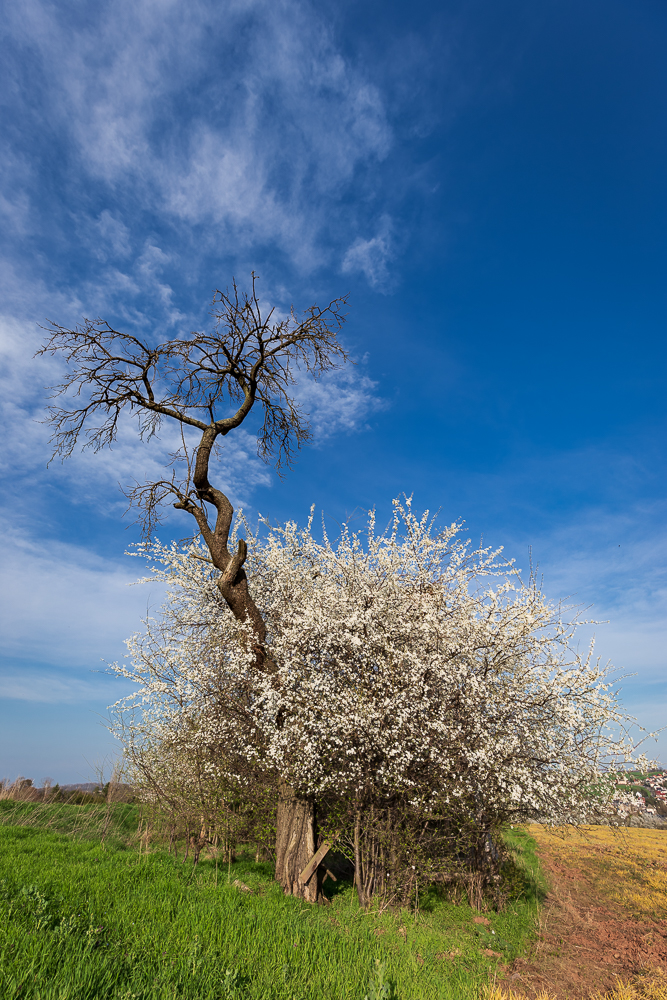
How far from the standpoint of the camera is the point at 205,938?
5543 millimetres

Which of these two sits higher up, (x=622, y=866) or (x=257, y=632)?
(x=257, y=632)

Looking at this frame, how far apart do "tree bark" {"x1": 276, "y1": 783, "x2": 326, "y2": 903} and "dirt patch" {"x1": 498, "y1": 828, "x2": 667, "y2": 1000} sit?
3.64 metres

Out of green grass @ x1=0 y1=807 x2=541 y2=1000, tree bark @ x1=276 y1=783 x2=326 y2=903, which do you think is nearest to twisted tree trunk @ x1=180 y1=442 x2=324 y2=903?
tree bark @ x1=276 y1=783 x2=326 y2=903

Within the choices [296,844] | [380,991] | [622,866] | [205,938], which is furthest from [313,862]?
[622,866]

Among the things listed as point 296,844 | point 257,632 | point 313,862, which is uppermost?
point 257,632

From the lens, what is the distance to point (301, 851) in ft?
31.8

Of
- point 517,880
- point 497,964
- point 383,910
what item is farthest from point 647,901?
point 383,910

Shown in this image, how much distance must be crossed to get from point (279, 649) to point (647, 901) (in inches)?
413

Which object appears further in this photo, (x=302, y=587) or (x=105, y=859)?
(x=302, y=587)

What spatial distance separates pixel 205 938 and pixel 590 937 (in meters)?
8.21

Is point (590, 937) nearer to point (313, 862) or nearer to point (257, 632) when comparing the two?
point (313, 862)

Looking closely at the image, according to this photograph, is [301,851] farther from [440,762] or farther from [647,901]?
[647,901]

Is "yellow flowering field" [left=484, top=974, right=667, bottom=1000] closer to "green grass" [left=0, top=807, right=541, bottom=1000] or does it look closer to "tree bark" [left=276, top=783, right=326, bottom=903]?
"green grass" [left=0, top=807, right=541, bottom=1000]

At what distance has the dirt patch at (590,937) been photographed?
25.0 feet
